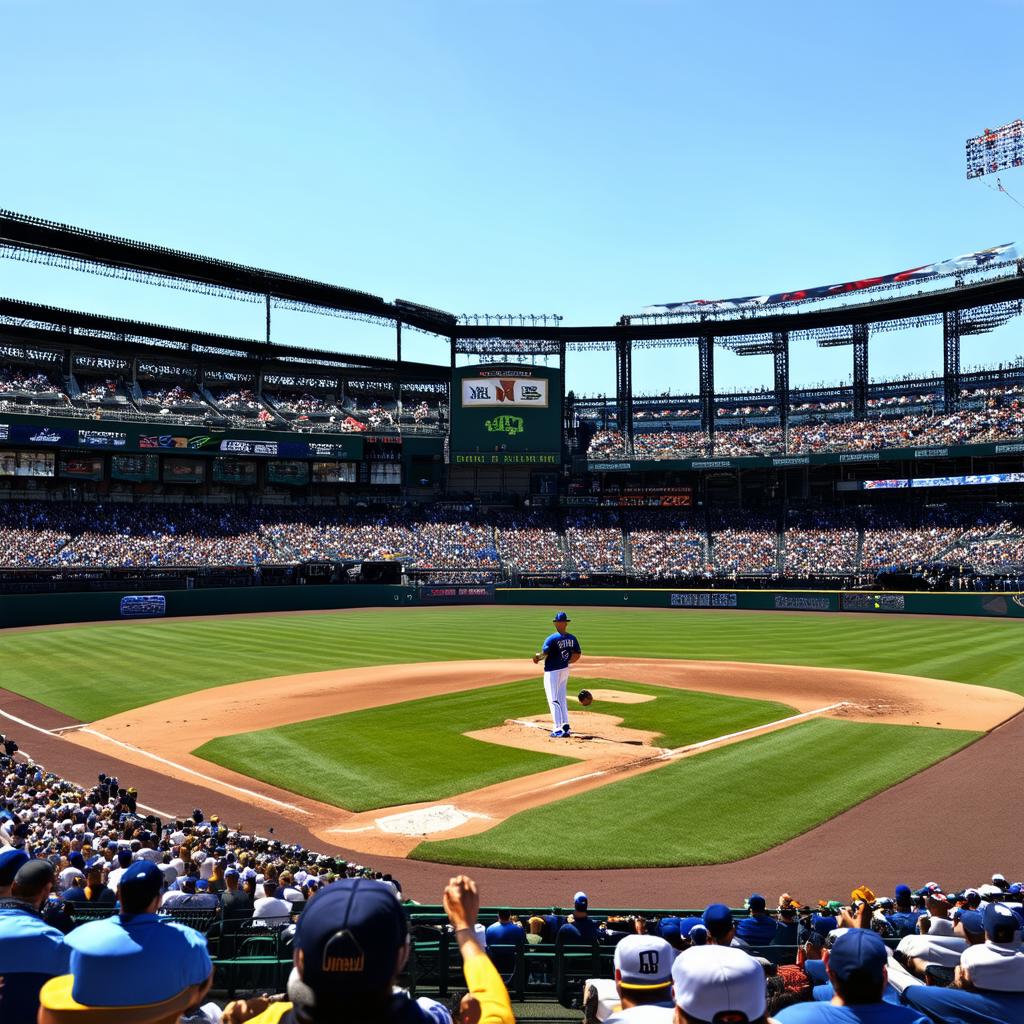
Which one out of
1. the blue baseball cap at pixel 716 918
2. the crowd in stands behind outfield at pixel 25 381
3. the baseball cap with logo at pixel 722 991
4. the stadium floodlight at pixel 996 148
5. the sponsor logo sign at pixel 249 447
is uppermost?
the stadium floodlight at pixel 996 148

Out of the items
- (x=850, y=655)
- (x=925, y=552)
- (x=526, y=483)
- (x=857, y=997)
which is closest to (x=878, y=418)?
(x=925, y=552)

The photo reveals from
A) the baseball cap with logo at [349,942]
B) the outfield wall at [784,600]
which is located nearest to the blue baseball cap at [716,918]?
the baseball cap with logo at [349,942]

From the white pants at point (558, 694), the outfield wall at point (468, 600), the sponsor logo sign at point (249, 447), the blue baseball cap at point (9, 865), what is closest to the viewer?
the blue baseball cap at point (9, 865)

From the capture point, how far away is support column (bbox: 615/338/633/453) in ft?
268

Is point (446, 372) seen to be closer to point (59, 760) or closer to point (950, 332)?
point (950, 332)

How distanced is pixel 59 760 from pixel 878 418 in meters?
69.8

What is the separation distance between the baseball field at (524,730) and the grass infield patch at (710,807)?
5 centimetres

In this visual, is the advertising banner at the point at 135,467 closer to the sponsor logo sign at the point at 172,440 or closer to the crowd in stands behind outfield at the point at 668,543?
the sponsor logo sign at the point at 172,440

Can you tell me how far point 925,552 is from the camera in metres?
62.4

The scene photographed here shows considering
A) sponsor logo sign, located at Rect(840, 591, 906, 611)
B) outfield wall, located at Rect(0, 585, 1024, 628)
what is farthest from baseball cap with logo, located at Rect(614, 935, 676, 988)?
sponsor logo sign, located at Rect(840, 591, 906, 611)

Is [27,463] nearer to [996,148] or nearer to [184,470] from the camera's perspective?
[184,470]

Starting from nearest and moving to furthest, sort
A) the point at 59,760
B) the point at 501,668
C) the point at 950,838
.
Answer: the point at 950,838, the point at 59,760, the point at 501,668

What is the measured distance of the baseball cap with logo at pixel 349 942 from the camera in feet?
7.57

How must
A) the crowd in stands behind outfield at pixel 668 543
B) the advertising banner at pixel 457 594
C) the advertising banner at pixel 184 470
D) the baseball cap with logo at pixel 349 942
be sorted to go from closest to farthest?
1. the baseball cap with logo at pixel 349 942
2. the advertising banner at pixel 457 594
3. the crowd in stands behind outfield at pixel 668 543
4. the advertising banner at pixel 184 470
